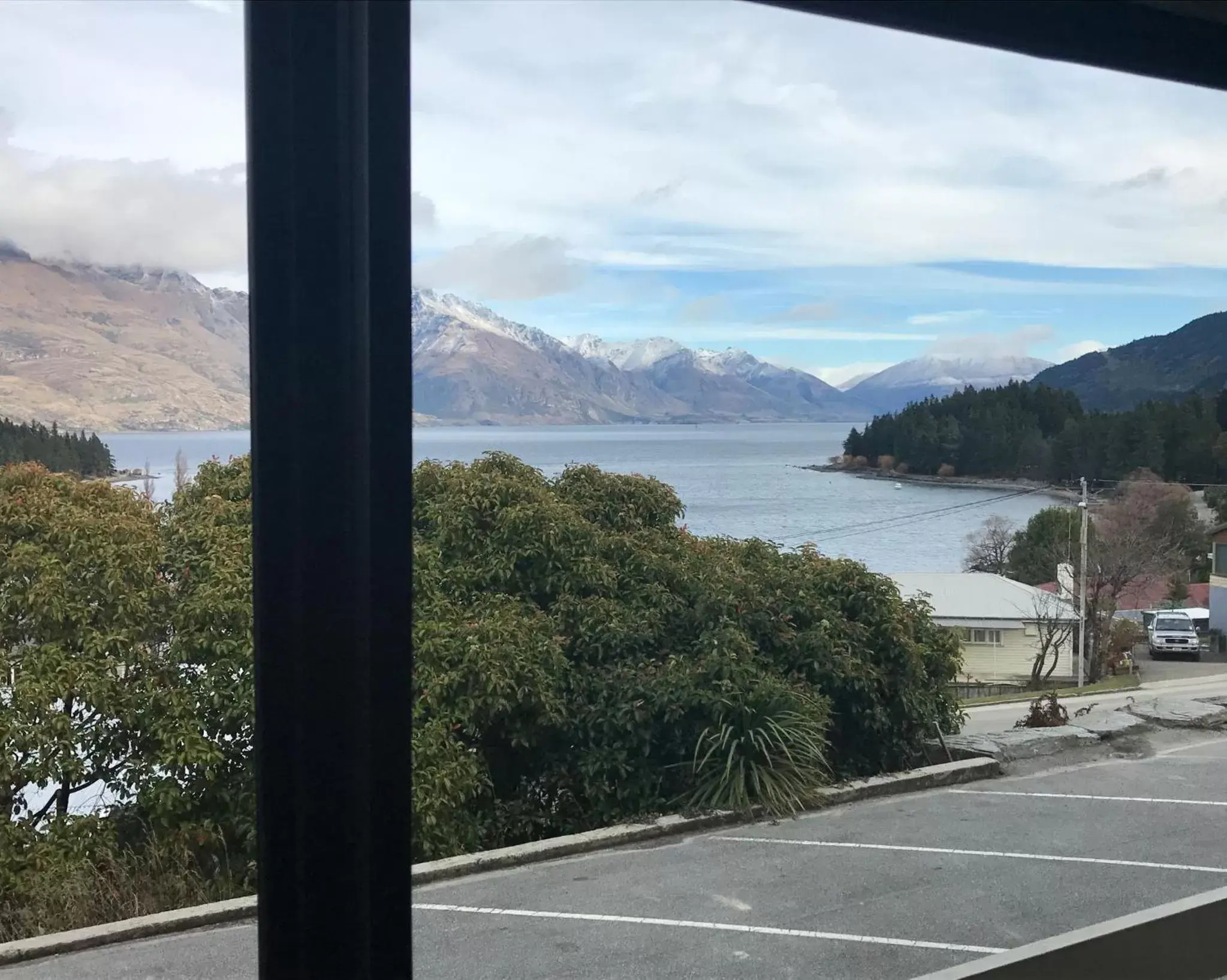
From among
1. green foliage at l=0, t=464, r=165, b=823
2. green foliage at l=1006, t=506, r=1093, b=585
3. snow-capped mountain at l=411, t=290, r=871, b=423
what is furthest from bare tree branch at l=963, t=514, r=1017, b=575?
green foliage at l=0, t=464, r=165, b=823

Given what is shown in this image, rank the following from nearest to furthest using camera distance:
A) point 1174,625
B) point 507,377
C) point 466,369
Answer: point 466,369 < point 507,377 < point 1174,625

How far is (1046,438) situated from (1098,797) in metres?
1.04

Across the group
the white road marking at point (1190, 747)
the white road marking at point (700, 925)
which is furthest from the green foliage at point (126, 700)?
the white road marking at point (1190, 747)

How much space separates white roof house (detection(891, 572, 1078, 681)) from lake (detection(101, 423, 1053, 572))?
0.41 feet

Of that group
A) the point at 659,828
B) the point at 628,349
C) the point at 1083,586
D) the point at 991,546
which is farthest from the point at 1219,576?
the point at 628,349

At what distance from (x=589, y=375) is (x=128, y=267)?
0.88 metres

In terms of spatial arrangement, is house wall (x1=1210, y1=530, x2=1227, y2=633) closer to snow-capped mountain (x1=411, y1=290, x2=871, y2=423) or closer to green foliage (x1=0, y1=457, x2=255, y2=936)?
snow-capped mountain (x1=411, y1=290, x2=871, y2=423)

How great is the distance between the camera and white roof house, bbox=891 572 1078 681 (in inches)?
107

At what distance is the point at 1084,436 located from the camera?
8.64ft

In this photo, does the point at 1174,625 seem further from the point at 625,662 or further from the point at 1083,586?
the point at 625,662

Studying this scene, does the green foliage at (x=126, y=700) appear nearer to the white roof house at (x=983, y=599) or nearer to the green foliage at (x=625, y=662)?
the green foliage at (x=625, y=662)

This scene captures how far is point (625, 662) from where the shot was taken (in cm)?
314

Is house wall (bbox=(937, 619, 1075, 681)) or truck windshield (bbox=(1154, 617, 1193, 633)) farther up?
truck windshield (bbox=(1154, 617, 1193, 633))

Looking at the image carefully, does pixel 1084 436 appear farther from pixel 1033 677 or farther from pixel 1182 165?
pixel 1033 677
